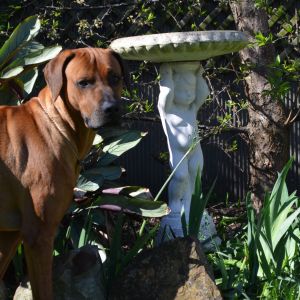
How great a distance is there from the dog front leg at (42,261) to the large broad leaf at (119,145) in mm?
1451

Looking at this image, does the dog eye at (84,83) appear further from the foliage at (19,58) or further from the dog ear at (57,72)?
the foliage at (19,58)

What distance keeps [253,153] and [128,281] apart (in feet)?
7.53

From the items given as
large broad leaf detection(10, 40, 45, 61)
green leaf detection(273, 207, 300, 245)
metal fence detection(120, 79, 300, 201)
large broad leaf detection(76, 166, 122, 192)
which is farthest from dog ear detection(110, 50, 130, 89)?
metal fence detection(120, 79, 300, 201)

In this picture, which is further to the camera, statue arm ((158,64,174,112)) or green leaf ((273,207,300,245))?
statue arm ((158,64,174,112))

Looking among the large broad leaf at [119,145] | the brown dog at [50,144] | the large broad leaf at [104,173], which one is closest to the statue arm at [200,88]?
the large broad leaf at [119,145]

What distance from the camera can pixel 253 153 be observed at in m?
6.09

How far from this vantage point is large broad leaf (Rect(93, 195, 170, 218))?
4.75 meters

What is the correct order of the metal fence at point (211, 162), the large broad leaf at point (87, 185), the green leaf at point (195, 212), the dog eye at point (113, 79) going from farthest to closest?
the metal fence at point (211, 162) < the large broad leaf at point (87, 185) < the green leaf at point (195, 212) < the dog eye at point (113, 79)

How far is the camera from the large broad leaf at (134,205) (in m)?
4.75

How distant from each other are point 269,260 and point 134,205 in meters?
0.95

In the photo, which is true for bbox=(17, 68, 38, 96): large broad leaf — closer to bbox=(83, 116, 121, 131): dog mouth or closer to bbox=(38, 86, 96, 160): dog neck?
bbox=(38, 86, 96, 160): dog neck

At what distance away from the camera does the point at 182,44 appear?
4.84 metres

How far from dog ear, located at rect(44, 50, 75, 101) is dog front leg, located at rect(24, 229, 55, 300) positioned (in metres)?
0.72

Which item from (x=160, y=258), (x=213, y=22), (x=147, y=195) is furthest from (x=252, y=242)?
(x=213, y=22)
